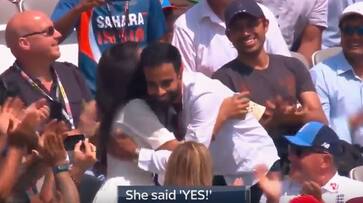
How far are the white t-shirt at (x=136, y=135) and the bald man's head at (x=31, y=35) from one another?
662mm

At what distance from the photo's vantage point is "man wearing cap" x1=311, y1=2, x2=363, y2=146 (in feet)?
26.0

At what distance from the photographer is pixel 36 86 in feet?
25.0

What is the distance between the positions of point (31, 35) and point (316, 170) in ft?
5.29

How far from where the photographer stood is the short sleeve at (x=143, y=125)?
726 cm

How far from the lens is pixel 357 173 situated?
7.52m

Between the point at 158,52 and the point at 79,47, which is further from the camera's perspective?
the point at 79,47

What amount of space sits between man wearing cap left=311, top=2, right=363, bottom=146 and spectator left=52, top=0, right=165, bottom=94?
3.01 feet

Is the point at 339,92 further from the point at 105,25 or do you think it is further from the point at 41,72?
the point at 41,72

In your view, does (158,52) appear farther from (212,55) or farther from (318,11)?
(318,11)

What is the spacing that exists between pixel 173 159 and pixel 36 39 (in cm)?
119

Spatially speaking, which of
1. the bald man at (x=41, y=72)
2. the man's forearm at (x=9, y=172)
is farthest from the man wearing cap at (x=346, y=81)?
the man's forearm at (x=9, y=172)

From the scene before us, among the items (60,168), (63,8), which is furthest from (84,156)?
(63,8)

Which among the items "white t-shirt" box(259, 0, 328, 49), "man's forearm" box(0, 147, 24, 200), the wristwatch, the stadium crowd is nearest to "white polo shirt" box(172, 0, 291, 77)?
the stadium crowd

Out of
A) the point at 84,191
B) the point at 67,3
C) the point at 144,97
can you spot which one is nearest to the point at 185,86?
the point at 144,97
